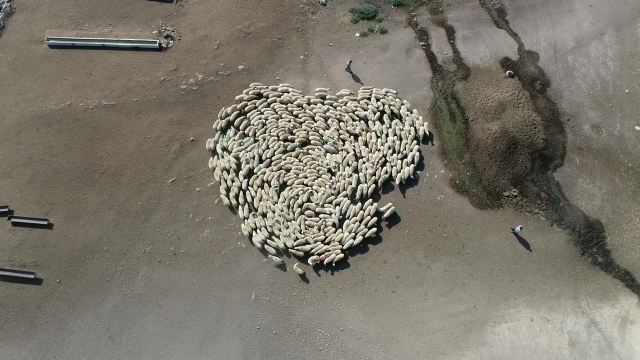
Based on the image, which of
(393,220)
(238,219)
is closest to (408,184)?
(393,220)

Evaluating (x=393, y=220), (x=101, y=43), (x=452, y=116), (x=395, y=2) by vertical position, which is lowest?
(x=393, y=220)

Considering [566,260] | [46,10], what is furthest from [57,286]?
[566,260]

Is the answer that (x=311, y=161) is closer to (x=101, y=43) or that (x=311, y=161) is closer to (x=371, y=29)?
(x=371, y=29)

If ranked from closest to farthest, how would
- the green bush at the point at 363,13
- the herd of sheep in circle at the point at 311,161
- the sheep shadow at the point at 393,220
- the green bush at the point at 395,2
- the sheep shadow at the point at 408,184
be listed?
1. the herd of sheep in circle at the point at 311,161
2. the sheep shadow at the point at 393,220
3. the sheep shadow at the point at 408,184
4. the green bush at the point at 363,13
5. the green bush at the point at 395,2

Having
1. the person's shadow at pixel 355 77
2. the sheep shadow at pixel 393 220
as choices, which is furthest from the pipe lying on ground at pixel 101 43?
the sheep shadow at pixel 393 220

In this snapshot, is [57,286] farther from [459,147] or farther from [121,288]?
[459,147]

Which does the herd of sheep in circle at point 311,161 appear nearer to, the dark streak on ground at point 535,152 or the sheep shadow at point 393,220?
the sheep shadow at point 393,220

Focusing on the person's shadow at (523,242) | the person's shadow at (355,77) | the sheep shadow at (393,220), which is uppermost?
the person's shadow at (355,77)

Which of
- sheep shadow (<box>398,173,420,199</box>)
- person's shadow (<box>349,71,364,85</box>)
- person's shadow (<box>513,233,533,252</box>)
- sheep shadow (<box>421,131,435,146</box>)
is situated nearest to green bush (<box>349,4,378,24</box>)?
person's shadow (<box>349,71,364,85</box>)
